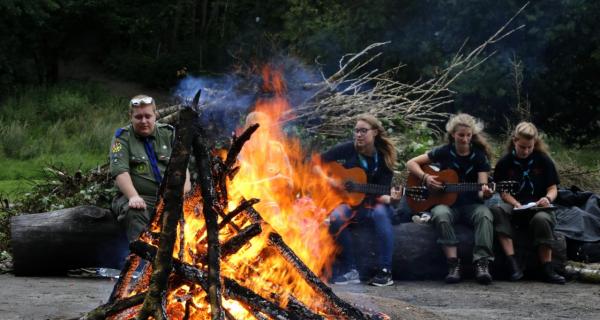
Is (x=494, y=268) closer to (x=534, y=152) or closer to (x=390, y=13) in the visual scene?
(x=534, y=152)

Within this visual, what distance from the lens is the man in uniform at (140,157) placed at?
823 cm

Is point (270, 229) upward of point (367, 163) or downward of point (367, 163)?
→ downward

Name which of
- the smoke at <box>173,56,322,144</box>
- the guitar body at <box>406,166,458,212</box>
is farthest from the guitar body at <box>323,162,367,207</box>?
the smoke at <box>173,56,322,144</box>

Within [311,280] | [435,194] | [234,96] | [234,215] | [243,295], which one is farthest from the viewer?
[234,96]

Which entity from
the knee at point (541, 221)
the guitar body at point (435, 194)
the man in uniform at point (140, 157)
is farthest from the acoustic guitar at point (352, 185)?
Answer: the man in uniform at point (140, 157)

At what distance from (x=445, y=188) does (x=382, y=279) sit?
1247 millimetres

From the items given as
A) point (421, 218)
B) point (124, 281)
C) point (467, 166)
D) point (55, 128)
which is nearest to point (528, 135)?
point (467, 166)

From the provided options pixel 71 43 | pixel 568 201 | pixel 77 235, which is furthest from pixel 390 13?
pixel 77 235

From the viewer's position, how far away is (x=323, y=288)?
566cm

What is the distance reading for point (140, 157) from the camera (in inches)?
327

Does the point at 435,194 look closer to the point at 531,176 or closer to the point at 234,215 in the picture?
the point at 531,176

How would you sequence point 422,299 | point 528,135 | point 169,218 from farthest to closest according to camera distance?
point 528,135, point 422,299, point 169,218

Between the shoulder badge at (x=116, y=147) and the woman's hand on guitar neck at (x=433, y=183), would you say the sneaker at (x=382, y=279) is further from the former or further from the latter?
the shoulder badge at (x=116, y=147)

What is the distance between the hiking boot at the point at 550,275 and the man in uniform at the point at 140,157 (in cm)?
383
